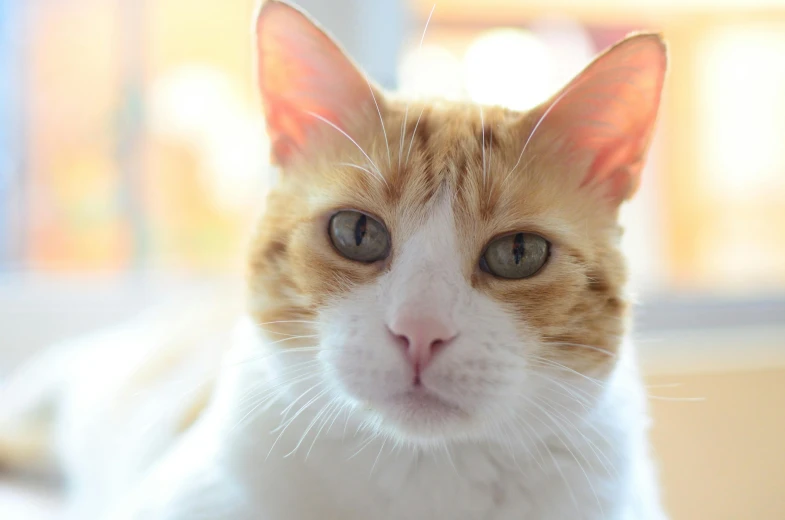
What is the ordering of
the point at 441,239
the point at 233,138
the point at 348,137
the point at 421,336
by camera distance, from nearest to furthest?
the point at 421,336
the point at 441,239
the point at 348,137
the point at 233,138

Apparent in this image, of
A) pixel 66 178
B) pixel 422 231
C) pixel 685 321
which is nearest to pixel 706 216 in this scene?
pixel 685 321

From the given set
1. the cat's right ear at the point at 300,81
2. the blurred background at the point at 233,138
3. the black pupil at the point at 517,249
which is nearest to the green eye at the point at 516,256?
the black pupil at the point at 517,249

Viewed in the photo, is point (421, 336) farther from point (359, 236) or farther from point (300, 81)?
point (300, 81)

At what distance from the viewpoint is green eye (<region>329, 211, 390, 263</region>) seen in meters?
0.97

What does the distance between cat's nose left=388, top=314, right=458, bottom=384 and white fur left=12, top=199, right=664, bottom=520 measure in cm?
1

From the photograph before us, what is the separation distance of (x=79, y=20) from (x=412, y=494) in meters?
2.39

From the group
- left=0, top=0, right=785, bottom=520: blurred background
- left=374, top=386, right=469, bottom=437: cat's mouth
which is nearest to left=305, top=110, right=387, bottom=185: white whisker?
left=374, top=386, right=469, bottom=437: cat's mouth

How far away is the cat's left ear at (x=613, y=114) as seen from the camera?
3.24 ft

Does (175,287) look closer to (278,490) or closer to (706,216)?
(278,490)

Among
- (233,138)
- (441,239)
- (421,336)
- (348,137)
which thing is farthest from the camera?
(233,138)

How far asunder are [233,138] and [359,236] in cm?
189

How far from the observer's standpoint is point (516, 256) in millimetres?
958

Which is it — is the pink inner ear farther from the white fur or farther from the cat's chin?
the cat's chin

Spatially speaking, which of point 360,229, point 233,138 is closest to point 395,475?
point 360,229
